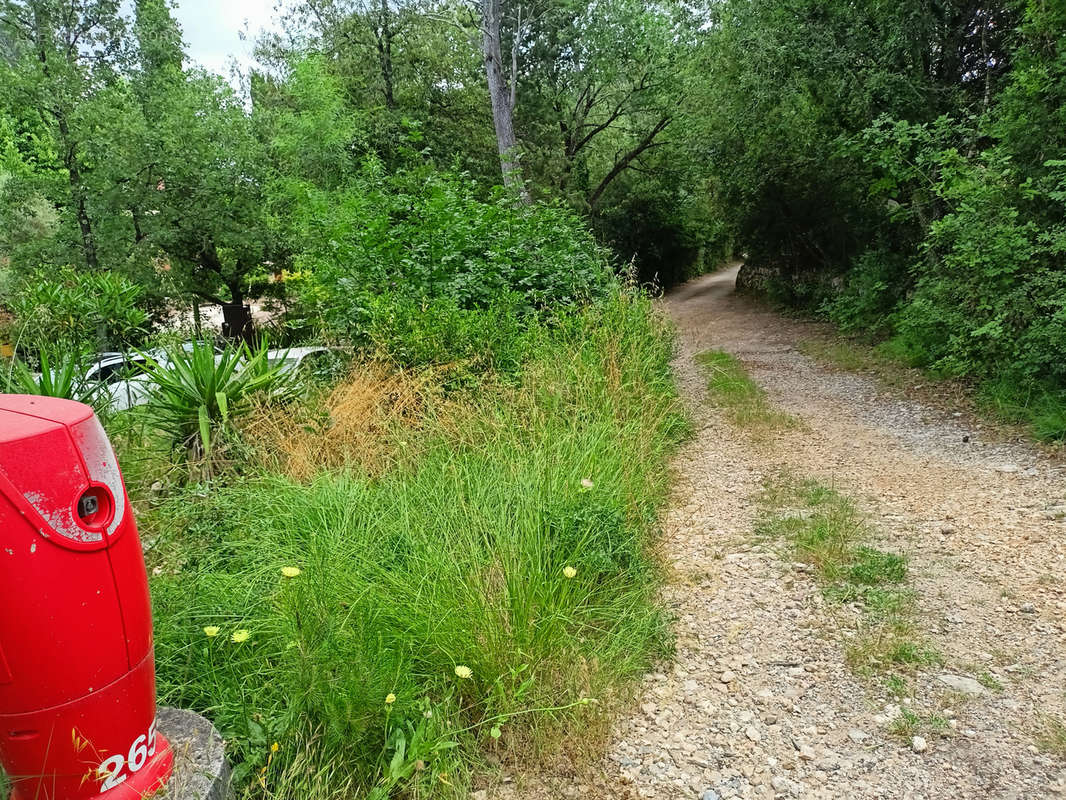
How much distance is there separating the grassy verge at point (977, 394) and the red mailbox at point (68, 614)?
6.59 m

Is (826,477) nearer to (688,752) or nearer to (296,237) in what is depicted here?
(688,752)

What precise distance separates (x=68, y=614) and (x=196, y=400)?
3.41 meters

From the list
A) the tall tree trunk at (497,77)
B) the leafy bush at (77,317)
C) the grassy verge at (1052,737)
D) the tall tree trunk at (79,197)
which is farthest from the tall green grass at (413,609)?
the tall tree trunk at (79,197)

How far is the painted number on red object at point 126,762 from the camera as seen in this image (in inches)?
59.9

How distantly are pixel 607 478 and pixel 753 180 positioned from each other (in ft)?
41.1

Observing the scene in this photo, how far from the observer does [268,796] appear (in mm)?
1973

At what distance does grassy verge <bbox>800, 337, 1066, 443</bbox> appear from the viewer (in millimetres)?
5641

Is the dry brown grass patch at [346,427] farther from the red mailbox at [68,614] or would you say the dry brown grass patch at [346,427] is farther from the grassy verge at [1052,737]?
the grassy verge at [1052,737]

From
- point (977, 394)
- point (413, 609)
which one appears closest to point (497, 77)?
point (977, 394)

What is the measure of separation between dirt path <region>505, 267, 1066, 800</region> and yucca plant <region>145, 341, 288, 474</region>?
10.2 ft

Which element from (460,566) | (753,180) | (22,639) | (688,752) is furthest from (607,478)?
(753,180)

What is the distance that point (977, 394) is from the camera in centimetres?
689

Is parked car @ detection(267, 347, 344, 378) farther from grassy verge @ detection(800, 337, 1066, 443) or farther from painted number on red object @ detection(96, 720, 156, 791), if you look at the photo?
Result: grassy verge @ detection(800, 337, 1066, 443)

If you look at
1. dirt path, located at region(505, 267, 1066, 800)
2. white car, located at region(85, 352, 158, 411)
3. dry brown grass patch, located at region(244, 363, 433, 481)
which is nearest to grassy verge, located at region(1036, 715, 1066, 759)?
dirt path, located at region(505, 267, 1066, 800)
